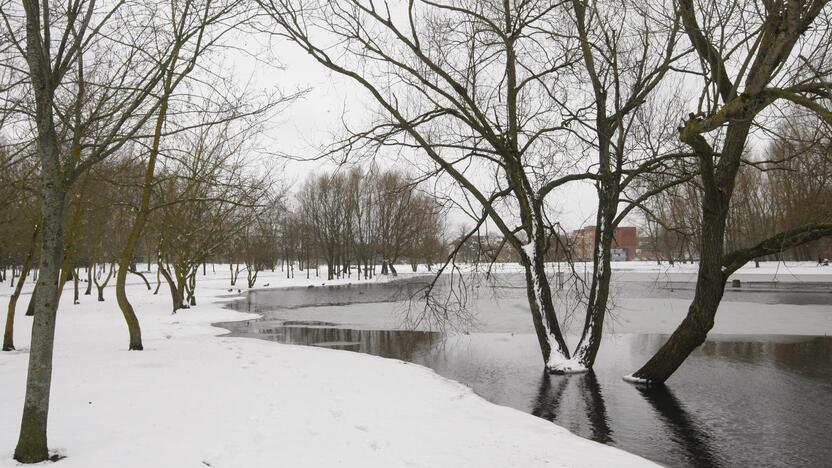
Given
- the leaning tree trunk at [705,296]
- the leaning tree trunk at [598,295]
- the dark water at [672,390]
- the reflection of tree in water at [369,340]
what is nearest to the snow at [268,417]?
the dark water at [672,390]

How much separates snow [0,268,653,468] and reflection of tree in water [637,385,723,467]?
133 cm

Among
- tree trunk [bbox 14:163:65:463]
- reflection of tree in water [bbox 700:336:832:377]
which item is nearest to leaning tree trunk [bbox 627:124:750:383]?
reflection of tree in water [bbox 700:336:832:377]

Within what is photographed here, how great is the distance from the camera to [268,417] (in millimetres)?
7164

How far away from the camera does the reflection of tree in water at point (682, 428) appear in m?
7.79

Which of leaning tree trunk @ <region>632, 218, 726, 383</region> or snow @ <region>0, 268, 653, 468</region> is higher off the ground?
leaning tree trunk @ <region>632, 218, 726, 383</region>

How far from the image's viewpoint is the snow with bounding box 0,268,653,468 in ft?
18.8

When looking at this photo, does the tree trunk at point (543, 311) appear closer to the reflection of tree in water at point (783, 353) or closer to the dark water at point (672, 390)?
the dark water at point (672, 390)

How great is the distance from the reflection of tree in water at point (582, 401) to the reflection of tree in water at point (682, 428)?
3.18 feet

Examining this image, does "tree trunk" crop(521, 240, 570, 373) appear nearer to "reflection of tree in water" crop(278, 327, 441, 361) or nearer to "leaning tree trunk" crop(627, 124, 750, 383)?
"leaning tree trunk" crop(627, 124, 750, 383)

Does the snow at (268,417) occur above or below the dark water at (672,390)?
above

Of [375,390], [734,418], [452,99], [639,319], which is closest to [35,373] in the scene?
[375,390]

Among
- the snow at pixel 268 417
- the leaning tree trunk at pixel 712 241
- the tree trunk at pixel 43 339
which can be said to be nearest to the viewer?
the tree trunk at pixel 43 339

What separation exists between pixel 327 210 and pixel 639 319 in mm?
49236

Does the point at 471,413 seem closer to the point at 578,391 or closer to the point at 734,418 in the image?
the point at 578,391
